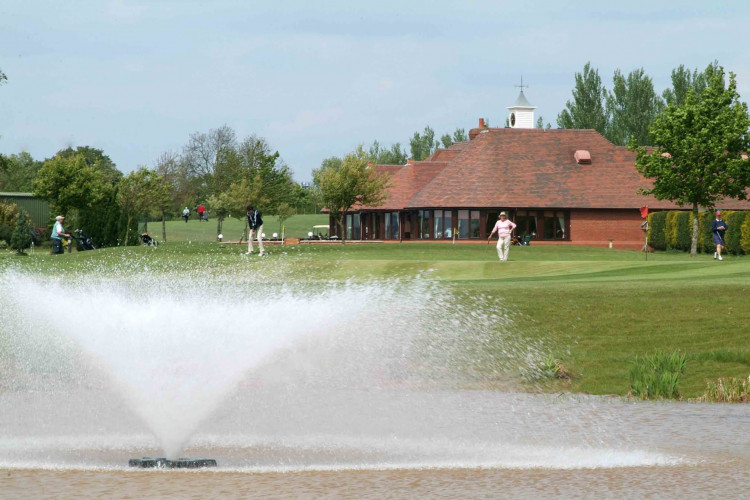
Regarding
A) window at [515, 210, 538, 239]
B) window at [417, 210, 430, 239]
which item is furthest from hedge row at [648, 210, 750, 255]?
window at [417, 210, 430, 239]

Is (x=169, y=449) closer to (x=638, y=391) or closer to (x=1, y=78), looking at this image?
(x=638, y=391)

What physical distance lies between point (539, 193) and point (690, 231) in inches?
514

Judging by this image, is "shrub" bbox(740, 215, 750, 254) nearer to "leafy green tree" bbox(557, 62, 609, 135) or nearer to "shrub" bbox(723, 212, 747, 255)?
"shrub" bbox(723, 212, 747, 255)

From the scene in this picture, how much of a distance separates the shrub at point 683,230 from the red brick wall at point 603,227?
29.6 ft

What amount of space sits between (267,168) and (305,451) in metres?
73.6

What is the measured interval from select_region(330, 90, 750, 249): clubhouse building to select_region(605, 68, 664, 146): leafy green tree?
32.6 m

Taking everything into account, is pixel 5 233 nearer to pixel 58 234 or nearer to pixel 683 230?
pixel 58 234

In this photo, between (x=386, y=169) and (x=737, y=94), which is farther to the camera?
(x=386, y=169)

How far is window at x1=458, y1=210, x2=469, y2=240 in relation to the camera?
72062 mm

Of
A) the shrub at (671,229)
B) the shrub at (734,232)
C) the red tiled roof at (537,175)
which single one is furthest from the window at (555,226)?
the shrub at (734,232)

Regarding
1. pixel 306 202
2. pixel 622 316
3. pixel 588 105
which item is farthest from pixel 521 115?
pixel 622 316

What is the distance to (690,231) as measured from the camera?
61.0 m

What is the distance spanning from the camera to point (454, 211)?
7212 centimetres

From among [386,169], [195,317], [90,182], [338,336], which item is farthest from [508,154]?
[195,317]
